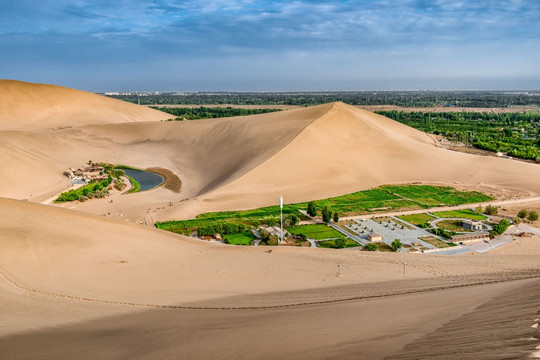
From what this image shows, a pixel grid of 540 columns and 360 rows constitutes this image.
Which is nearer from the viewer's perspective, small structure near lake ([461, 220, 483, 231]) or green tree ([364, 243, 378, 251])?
green tree ([364, 243, 378, 251])

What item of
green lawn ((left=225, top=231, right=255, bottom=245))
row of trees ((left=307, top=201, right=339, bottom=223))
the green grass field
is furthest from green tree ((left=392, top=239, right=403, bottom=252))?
green lawn ((left=225, top=231, right=255, bottom=245))

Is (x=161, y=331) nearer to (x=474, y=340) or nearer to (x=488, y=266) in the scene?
(x=474, y=340)

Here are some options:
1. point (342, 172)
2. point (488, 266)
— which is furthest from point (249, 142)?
point (488, 266)

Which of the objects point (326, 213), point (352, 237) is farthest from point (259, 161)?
point (352, 237)

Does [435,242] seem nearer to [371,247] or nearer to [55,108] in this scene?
[371,247]

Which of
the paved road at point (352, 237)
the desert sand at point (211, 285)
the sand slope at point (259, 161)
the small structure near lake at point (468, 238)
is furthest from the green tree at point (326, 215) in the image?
the small structure near lake at point (468, 238)

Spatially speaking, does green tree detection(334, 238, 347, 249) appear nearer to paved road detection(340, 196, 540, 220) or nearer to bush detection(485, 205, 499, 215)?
paved road detection(340, 196, 540, 220)
